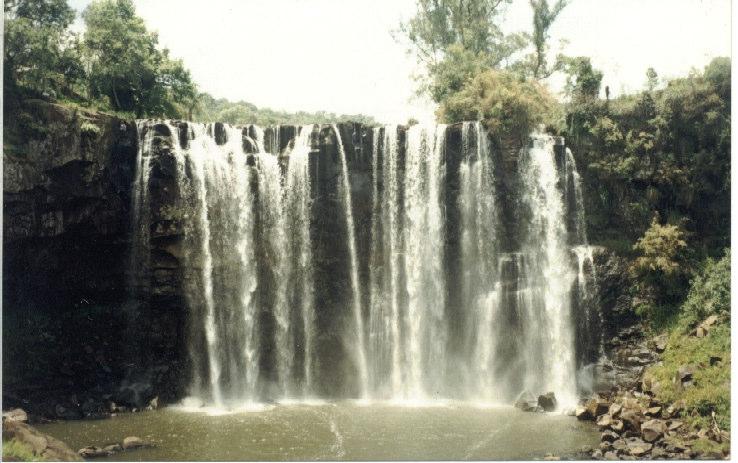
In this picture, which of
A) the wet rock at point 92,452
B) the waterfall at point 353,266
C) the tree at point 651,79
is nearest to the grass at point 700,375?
the tree at point 651,79

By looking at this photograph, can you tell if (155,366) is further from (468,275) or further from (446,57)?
(446,57)

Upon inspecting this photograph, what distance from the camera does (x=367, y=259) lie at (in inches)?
1191

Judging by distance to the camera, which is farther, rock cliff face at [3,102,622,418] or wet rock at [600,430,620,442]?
rock cliff face at [3,102,622,418]

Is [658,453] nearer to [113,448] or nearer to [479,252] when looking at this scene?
[479,252]

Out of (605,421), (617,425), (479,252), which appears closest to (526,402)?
(605,421)

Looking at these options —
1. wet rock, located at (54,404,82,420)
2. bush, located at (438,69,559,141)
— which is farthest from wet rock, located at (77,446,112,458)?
bush, located at (438,69,559,141)

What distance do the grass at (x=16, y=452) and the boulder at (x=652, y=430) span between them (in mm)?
16117

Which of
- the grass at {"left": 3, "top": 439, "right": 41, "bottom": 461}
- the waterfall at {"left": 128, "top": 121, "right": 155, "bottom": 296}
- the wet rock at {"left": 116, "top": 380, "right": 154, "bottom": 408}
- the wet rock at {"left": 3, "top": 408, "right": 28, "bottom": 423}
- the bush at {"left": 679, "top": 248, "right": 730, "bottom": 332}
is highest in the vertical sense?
the waterfall at {"left": 128, "top": 121, "right": 155, "bottom": 296}

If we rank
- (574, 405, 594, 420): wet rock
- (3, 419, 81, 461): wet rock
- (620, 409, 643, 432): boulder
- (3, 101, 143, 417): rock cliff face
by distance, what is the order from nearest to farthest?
(3, 419, 81, 461): wet rock, (620, 409, 643, 432): boulder, (574, 405, 594, 420): wet rock, (3, 101, 143, 417): rock cliff face

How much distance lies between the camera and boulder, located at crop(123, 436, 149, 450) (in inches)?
832

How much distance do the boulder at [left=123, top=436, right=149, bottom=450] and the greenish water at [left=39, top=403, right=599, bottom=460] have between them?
1.22ft

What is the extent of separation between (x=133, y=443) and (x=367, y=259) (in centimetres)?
1235

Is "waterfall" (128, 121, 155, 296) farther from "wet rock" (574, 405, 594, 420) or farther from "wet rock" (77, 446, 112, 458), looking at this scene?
"wet rock" (574, 405, 594, 420)

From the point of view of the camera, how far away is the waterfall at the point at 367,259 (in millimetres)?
28812
